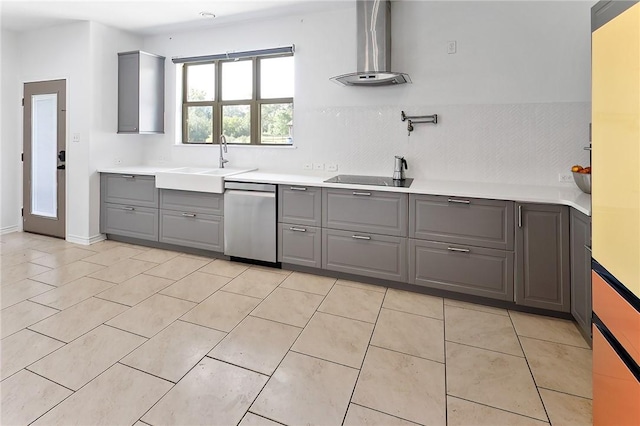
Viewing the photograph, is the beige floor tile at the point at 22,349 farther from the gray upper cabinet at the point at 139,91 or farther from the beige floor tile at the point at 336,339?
the gray upper cabinet at the point at 139,91

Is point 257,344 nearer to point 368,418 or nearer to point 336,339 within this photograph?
point 336,339

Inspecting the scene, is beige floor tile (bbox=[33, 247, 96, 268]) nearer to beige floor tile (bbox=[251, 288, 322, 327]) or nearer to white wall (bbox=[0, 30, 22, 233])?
white wall (bbox=[0, 30, 22, 233])

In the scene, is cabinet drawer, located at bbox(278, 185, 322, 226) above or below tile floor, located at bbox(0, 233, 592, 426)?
above

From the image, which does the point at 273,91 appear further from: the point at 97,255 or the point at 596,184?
the point at 596,184

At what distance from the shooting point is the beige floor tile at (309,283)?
303 centimetres

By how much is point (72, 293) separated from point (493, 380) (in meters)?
3.07

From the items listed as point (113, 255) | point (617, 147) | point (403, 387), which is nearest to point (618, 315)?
point (617, 147)

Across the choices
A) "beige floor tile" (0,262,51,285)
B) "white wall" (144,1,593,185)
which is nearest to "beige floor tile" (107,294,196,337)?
"beige floor tile" (0,262,51,285)

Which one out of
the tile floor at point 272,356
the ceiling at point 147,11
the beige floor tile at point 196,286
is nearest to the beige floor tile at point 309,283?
the tile floor at point 272,356

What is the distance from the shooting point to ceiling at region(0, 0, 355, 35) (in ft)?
11.8

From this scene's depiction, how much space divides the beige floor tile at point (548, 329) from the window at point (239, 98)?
9.36 feet

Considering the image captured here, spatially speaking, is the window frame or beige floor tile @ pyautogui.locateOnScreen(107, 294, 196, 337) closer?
beige floor tile @ pyautogui.locateOnScreen(107, 294, 196, 337)

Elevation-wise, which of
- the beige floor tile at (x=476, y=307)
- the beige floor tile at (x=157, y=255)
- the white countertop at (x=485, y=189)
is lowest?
the beige floor tile at (x=476, y=307)

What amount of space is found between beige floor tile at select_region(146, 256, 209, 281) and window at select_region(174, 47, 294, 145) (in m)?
1.56
